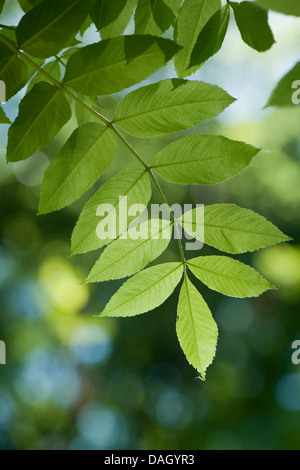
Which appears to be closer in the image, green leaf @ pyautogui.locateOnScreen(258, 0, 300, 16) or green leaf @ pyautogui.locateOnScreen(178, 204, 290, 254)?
green leaf @ pyautogui.locateOnScreen(258, 0, 300, 16)

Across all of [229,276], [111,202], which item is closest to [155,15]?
[111,202]

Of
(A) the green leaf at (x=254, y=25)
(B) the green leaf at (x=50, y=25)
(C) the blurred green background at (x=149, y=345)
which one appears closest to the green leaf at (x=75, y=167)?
(B) the green leaf at (x=50, y=25)

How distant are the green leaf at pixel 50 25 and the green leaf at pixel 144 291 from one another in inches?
13.0

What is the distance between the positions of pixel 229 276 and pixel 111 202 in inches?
7.8

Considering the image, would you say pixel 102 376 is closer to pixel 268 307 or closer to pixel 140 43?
pixel 268 307

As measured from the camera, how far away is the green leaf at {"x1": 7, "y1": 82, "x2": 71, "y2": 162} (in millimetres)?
561

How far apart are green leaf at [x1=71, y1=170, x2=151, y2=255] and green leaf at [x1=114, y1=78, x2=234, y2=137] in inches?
2.7

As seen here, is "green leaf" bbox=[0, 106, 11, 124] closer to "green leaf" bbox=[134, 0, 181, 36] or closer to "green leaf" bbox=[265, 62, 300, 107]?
"green leaf" bbox=[134, 0, 181, 36]

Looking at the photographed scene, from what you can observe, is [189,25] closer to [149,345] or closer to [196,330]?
[196,330]

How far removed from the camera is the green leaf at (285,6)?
0.40m

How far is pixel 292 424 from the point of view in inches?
216

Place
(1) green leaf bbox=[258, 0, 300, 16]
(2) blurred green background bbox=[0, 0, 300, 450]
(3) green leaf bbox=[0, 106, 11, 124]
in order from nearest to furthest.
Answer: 1. (1) green leaf bbox=[258, 0, 300, 16]
2. (3) green leaf bbox=[0, 106, 11, 124]
3. (2) blurred green background bbox=[0, 0, 300, 450]

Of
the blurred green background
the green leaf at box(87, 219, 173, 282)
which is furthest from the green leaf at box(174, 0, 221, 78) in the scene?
the blurred green background
